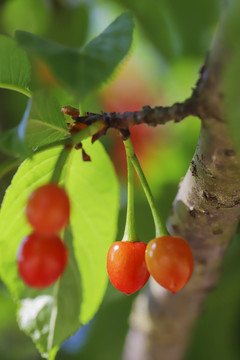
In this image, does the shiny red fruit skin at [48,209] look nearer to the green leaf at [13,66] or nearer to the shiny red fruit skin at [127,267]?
the shiny red fruit skin at [127,267]

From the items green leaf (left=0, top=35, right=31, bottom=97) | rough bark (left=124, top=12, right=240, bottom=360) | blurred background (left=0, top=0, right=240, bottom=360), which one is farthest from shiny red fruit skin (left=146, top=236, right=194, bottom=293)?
blurred background (left=0, top=0, right=240, bottom=360)

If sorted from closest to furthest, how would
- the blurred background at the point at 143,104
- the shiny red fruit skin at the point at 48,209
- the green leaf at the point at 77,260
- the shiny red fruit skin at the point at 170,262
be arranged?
the shiny red fruit skin at the point at 48,209 < the shiny red fruit skin at the point at 170,262 < the green leaf at the point at 77,260 < the blurred background at the point at 143,104

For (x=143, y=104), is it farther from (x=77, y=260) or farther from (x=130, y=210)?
(x=130, y=210)

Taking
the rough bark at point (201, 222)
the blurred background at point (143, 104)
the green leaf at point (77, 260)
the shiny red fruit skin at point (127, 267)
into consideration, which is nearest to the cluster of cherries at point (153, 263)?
the shiny red fruit skin at point (127, 267)

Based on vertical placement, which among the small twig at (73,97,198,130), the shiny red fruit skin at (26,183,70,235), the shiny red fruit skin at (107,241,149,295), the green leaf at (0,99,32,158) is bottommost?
the shiny red fruit skin at (107,241,149,295)

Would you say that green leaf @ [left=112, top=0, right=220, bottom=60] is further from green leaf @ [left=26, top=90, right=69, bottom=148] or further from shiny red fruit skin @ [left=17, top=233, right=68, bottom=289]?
shiny red fruit skin @ [left=17, top=233, right=68, bottom=289]

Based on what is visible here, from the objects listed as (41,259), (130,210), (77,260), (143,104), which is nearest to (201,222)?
(130,210)
